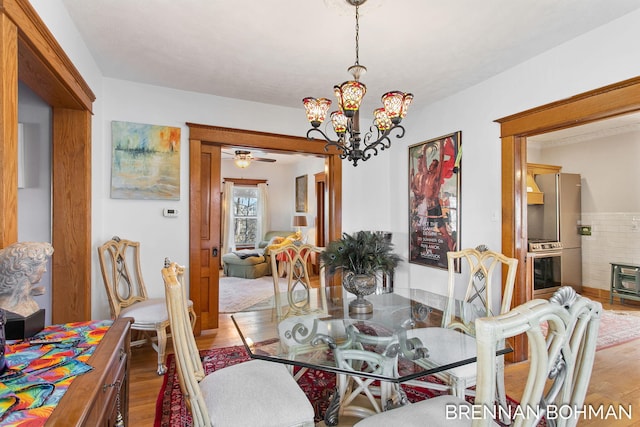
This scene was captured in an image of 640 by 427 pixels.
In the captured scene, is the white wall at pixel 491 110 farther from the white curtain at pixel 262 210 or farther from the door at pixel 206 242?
the white curtain at pixel 262 210

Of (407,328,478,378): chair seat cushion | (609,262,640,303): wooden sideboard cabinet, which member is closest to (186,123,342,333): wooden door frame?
(407,328,478,378): chair seat cushion

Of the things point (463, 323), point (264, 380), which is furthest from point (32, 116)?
point (463, 323)

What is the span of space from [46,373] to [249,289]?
4.80m

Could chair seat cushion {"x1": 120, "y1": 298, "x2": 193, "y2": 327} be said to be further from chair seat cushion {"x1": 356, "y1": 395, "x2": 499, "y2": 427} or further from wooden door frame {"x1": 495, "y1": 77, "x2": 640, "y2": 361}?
wooden door frame {"x1": 495, "y1": 77, "x2": 640, "y2": 361}

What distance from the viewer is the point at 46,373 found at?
38.3 inches

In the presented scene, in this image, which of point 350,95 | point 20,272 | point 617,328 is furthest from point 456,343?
point 617,328

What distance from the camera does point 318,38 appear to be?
7.96ft

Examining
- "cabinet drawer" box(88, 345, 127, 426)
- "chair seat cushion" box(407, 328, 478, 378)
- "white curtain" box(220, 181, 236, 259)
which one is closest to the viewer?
"cabinet drawer" box(88, 345, 127, 426)

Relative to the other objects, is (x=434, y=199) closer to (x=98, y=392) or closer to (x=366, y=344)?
(x=366, y=344)

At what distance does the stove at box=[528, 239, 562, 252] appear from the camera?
4879mm

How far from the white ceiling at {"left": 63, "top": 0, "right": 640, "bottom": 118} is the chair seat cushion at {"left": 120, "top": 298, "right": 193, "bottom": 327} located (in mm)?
2099

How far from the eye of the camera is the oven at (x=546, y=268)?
194 inches

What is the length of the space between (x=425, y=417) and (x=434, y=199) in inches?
111

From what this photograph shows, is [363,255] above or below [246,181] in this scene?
below
